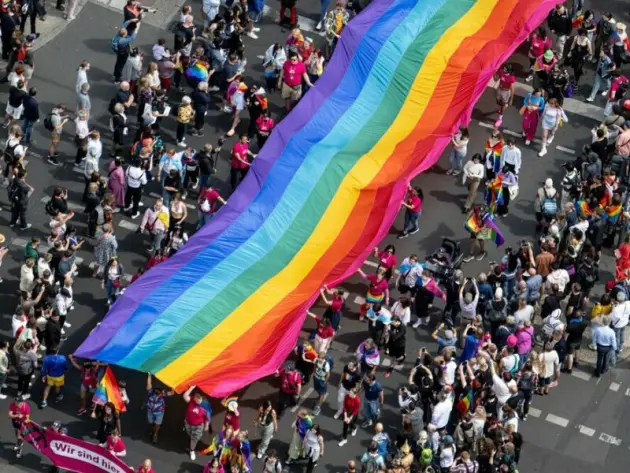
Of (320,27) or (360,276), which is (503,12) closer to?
(320,27)

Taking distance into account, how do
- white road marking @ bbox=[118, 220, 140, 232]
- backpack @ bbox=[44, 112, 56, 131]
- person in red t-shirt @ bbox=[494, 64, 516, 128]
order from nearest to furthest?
white road marking @ bbox=[118, 220, 140, 232] < backpack @ bbox=[44, 112, 56, 131] < person in red t-shirt @ bbox=[494, 64, 516, 128]

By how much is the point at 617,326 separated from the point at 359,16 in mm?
11301

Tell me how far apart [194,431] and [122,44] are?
12.7m

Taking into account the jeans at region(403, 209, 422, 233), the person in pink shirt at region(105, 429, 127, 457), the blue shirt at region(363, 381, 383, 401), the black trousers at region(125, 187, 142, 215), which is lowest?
the person in pink shirt at region(105, 429, 127, 457)

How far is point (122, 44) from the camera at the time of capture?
4662cm

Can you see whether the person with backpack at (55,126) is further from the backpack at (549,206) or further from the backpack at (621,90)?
the backpack at (621,90)

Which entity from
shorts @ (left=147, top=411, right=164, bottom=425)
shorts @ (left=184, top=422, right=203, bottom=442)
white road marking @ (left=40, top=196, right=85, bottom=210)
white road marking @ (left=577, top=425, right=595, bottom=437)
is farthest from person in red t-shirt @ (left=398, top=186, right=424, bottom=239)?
shorts @ (left=147, top=411, right=164, bottom=425)

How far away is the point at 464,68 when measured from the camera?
45844mm

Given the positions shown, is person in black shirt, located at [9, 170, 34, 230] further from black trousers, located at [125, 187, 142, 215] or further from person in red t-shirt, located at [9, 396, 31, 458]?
person in red t-shirt, located at [9, 396, 31, 458]

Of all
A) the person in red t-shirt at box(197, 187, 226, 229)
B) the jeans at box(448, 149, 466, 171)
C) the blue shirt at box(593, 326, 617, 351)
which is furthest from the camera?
the jeans at box(448, 149, 466, 171)

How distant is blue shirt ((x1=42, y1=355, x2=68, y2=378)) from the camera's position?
126 feet

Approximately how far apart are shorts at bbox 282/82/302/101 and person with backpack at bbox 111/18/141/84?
420cm

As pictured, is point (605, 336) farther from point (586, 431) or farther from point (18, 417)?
point (18, 417)

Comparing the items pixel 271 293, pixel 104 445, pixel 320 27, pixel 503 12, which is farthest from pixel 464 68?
pixel 104 445
